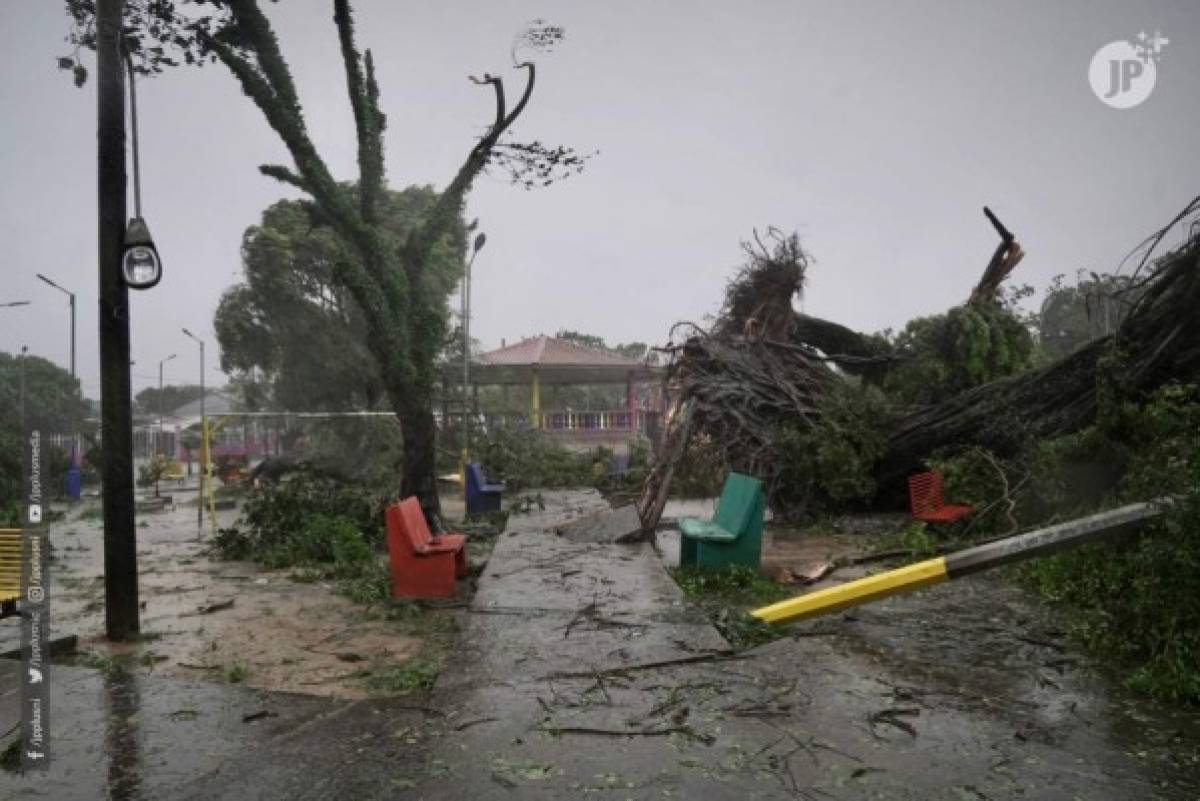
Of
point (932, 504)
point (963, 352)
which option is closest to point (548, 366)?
point (963, 352)

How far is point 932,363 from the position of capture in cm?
1244

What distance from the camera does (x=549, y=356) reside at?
26906 mm

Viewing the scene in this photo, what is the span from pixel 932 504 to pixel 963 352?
3.34m

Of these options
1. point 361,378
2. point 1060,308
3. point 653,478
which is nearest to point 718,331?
point 653,478

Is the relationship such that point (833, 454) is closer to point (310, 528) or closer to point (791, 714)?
point (310, 528)

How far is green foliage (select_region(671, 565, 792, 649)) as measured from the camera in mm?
5535

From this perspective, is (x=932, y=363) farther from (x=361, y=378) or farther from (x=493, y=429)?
(x=361, y=378)

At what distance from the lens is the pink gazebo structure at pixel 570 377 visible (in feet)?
84.9

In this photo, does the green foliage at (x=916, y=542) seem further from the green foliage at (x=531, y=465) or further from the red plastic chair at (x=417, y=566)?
the green foliage at (x=531, y=465)

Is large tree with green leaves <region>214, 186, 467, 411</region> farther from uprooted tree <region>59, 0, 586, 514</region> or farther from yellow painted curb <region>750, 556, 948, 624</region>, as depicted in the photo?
yellow painted curb <region>750, 556, 948, 624</region>

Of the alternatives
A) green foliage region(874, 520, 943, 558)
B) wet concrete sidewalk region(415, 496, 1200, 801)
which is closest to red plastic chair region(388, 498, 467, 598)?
wet concrete sidewalk region(415, 496, 1200, 801)

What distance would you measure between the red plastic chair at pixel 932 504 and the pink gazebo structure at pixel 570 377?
14.9 metres

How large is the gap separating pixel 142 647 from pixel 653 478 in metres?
6.21

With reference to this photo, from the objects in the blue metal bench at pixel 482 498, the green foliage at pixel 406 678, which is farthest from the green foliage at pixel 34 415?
the blue metal bench at pixel 482 498
